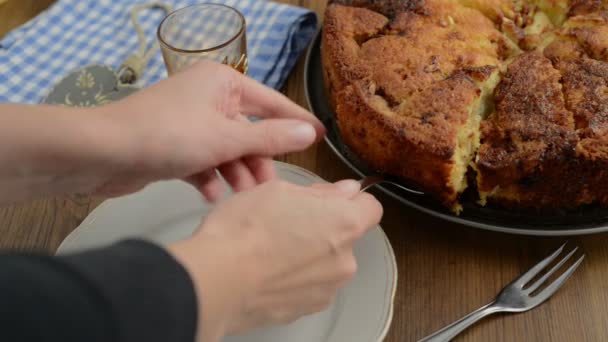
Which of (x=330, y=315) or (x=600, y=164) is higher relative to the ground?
(x=600, y=164)

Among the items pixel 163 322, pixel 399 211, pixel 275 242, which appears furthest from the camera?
pixel 399 211

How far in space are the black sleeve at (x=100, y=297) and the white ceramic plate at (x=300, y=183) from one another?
0.38 m

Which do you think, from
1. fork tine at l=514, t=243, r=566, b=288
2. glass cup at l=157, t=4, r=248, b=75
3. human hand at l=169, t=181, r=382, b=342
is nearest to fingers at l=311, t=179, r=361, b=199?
human hand at l=169, t=181, r=382, b=342

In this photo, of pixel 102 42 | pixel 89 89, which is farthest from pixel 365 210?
pixel 102 42

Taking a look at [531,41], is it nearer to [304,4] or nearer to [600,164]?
[600,164]

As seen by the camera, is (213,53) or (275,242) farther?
(213,53)

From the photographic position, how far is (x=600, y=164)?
100 cm

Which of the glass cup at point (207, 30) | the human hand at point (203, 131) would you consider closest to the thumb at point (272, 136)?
the human hand at point (203, 131)

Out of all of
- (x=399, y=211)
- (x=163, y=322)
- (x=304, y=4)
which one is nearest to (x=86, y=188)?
(x=163, y=322)

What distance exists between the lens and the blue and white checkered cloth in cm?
149

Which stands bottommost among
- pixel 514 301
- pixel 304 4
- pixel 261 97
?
pixel 514 301

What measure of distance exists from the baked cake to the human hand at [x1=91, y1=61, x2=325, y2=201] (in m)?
0.20

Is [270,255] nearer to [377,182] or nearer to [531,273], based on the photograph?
[377,182]

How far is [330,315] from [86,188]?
17.3 inches
